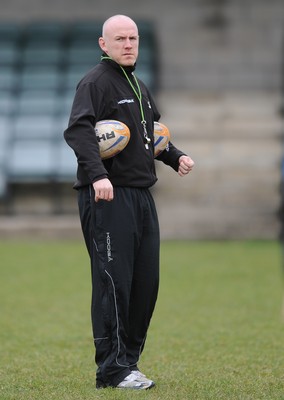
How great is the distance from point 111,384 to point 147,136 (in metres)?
1.44

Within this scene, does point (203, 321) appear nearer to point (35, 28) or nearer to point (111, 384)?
point (111, 384)

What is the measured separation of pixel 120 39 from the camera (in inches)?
235

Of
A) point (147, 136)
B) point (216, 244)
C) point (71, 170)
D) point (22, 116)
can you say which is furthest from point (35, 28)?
point (147, 136)

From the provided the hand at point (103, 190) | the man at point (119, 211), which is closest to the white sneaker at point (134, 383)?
the man at point (119, 211)

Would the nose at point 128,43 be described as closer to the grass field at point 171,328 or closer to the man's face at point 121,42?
the man's face at point 121,42

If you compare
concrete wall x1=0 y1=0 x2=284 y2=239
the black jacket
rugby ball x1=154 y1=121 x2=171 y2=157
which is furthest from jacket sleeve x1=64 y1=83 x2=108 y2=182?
concrete wall x1=0 y1=0 x2=284 y2=239

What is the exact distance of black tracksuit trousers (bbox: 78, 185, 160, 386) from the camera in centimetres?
593

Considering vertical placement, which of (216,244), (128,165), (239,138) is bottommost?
(216,244)

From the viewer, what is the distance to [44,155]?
70.2ft

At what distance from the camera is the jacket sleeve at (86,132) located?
18.8 feet

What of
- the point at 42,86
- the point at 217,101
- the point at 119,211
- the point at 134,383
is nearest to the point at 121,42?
the point at 119,211

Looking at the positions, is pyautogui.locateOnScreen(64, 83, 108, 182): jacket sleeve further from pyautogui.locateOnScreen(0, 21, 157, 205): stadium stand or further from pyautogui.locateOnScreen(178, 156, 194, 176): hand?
pyautogui.locateOnScreen(0, 21, 157, 205): stadium stand

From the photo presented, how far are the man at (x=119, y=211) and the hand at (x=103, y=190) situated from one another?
7.3 inches

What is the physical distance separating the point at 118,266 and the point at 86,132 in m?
0.77
